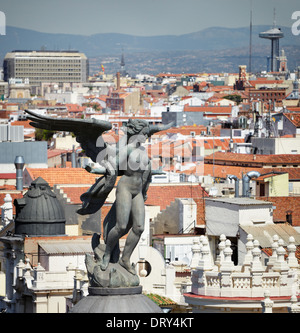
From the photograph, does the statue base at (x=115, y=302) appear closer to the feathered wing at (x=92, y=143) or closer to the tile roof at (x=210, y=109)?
the feathered wing at (x=92, y=143)

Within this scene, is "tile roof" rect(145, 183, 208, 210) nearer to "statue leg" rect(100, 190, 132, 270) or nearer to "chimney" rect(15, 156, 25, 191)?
"chimney" rect(15, 156, 25, 191)

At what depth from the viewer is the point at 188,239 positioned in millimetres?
36844

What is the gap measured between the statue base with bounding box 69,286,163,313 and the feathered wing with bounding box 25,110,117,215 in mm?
842

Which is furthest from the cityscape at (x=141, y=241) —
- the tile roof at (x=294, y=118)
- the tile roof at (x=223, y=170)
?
the tile roof at (x=294, y=118)

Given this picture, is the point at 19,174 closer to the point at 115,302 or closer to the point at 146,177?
the point at 146,177

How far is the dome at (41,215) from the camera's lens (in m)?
36.7

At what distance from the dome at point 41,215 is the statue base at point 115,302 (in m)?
22.4

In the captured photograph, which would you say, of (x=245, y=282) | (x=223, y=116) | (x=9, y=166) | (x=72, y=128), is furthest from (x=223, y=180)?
(x=223, y=116)

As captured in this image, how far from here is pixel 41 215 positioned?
120ft

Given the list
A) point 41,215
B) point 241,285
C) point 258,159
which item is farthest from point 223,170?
point 241,285

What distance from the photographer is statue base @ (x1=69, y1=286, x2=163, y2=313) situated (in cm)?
1405

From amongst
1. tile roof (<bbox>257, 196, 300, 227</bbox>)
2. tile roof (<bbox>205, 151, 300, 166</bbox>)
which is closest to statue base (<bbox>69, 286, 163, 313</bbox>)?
tile roof (<bbox>257, 196, 300, 227</bbox>)

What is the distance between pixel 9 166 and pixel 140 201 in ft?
207

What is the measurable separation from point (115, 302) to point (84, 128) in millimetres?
1726
